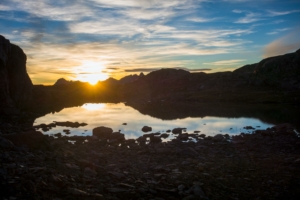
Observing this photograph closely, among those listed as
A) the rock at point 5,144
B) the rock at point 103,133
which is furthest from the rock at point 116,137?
the rock at point 5,144

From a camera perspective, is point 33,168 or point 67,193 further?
point 33,168

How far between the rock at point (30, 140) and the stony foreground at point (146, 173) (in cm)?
5

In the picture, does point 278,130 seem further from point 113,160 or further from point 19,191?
point 19,191

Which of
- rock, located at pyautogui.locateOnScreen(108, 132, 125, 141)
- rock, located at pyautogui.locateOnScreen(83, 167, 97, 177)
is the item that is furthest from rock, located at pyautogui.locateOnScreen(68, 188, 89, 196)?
rock, located at pyautogui.locateOnScreen(108, 132, 125, 141)

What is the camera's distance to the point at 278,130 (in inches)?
1248

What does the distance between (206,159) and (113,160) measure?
6.16 metres

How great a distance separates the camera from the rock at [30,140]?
15.5 m

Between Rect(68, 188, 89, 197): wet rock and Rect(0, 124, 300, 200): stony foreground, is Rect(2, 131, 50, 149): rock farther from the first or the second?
Rect(68, 188, 89, 197): wet rock

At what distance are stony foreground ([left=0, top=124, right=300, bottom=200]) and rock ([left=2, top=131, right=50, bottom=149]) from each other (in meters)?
0.05

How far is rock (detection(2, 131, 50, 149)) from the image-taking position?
15516 mm

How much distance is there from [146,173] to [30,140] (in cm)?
715

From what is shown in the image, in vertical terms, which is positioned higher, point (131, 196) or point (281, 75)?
point (281, 75)

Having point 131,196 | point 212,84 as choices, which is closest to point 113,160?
point 131,196

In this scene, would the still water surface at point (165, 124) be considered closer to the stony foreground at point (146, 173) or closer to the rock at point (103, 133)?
the rock at point (103, 133)
